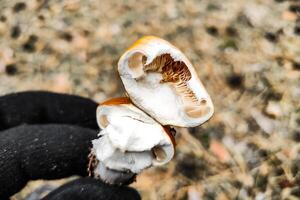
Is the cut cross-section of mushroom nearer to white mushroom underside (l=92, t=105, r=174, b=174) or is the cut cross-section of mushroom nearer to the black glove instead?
white mushroom underside (l=92, t=105, r=174, b=174)

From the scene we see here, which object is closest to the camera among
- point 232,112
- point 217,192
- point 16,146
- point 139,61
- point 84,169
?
point 139,61

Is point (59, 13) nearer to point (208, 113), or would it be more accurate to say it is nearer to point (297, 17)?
point (297, 17)

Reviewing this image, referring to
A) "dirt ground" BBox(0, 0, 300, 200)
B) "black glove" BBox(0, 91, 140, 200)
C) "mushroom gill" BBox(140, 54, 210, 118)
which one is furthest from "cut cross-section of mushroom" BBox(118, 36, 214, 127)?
"dirt ground" BBox(0, 0, 300, 200)

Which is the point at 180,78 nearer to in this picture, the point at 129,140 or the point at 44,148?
the point at 129,140

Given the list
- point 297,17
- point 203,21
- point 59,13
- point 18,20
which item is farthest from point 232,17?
point 18,20

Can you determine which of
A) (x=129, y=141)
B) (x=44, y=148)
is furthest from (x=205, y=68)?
(x=129, y=141)

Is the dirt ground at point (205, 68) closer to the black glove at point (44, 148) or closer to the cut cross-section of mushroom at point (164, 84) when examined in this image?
the black glove at point (44, 148)
